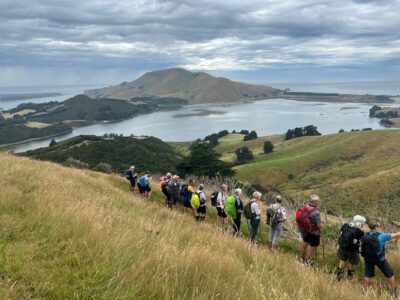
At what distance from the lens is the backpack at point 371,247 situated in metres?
7.50

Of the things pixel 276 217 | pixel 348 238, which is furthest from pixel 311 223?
pixel 276 217

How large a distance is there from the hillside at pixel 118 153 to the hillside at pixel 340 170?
66.5ft

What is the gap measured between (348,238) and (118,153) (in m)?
89.3

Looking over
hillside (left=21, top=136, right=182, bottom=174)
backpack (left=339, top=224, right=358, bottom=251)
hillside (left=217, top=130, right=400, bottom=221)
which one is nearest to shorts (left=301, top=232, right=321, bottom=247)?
backpack (left=339, top=224, right=358, bottom=251)

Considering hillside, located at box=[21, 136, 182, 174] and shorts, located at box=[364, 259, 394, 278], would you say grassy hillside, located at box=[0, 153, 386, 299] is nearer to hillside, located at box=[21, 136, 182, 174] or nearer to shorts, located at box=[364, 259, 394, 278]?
shorts, located at box=[364, 259, 394, 278]

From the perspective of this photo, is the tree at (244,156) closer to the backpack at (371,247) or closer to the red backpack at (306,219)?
the red backpack at (306,219)

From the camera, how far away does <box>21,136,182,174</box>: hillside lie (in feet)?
277

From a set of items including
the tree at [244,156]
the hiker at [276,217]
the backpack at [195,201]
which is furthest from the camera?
the tree at [244,156]

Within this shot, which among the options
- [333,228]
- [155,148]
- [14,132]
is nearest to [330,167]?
[155,148]

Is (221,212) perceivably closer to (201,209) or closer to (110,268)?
(201,209)

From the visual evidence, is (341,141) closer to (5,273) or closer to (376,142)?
(376,142)

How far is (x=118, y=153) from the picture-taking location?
3711 inches

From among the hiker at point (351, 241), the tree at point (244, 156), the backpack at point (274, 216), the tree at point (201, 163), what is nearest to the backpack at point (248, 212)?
the backpack at point (274, 216)

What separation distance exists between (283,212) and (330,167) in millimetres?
82185
